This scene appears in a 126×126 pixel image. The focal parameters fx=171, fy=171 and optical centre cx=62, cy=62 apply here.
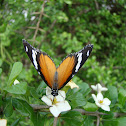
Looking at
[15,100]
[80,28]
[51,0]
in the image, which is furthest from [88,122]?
[80,28]

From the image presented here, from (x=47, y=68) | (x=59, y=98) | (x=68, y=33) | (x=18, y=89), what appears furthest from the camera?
(x=68, y=33)

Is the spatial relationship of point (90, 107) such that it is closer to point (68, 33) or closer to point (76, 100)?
point (76, 100)

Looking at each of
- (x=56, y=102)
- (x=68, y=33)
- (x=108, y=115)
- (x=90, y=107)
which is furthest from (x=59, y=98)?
(x=68, y=33)

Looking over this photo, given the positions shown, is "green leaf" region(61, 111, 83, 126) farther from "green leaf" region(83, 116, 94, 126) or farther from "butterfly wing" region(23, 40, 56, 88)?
"butterfly wing" region(23, 40, 56, 88)

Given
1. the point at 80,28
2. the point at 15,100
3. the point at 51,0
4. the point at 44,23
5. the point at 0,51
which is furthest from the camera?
the point at 44,23

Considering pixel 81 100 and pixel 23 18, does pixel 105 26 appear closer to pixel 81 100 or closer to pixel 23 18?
pixel 23 18

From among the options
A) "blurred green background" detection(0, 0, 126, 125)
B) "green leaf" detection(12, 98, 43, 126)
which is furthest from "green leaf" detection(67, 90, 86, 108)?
"blurred green background" detection(0, 0, 126, 125)
